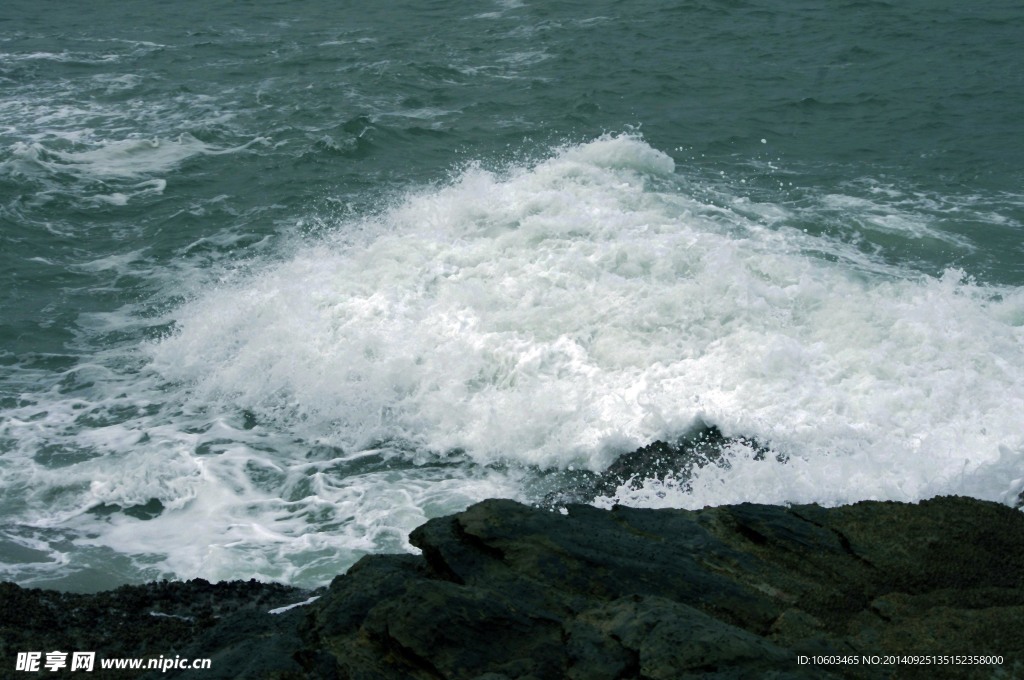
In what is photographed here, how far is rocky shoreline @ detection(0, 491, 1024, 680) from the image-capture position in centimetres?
651

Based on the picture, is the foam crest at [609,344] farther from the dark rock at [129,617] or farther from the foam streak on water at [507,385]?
the dark rock at [129,617]

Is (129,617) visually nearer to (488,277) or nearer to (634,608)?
(634,608)

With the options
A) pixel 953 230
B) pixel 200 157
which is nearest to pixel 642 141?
pixel 953 230

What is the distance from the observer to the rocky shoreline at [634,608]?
6508 millimetres

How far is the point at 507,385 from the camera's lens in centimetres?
1377

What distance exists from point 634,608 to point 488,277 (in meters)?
9.63

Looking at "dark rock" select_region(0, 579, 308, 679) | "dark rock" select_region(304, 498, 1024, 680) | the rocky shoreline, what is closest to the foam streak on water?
"dark rock" select_region(0, 579, 308, 679)

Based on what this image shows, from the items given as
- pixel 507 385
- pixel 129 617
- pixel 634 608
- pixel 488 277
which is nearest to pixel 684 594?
pixel 634 608

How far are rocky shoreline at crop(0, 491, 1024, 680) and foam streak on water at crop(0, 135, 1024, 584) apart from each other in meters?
2.55

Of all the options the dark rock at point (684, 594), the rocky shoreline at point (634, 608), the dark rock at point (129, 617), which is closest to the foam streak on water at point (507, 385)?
the dark rock at point (129, 617)

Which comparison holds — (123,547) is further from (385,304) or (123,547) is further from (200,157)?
(200,157)

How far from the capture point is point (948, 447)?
11805 millimetres

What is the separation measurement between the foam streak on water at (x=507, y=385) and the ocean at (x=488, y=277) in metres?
0.05

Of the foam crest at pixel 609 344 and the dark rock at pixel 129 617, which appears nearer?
the dark rock at pixel 129 617
